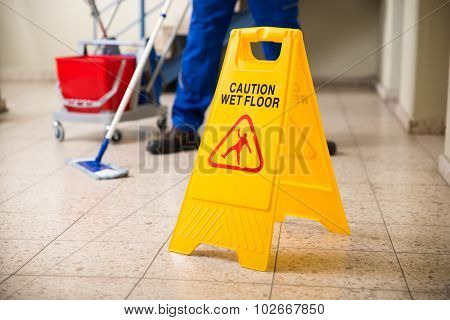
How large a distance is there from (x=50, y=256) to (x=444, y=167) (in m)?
1.39

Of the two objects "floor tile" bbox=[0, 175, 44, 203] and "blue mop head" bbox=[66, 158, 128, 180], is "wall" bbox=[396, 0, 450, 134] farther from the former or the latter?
"floor tile" bbox=[0, 175, 44, 203]

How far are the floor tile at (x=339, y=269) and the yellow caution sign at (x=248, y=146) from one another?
86mm

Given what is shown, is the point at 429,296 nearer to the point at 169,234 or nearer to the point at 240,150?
the point at 240,150

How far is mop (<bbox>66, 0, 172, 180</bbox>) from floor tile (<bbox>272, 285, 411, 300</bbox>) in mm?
1112

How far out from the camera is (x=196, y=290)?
1332 mm

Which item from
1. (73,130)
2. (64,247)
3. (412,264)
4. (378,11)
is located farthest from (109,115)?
(378,11)

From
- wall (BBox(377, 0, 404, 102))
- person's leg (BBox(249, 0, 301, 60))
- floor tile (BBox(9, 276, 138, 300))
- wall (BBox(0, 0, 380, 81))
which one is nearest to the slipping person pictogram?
floor tile (BBox(9, 276, 138, 300))

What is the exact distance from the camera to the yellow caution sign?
145 centimetres

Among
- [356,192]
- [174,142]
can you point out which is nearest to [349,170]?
[356,192]

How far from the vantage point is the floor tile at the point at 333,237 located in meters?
1.60

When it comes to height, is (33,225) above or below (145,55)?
below

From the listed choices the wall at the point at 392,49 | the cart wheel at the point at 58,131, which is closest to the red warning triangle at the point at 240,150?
the cart wheel at the point at 58,131

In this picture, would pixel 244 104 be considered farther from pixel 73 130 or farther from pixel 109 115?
pixel 73 130

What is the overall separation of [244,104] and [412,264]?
535 millimetres
